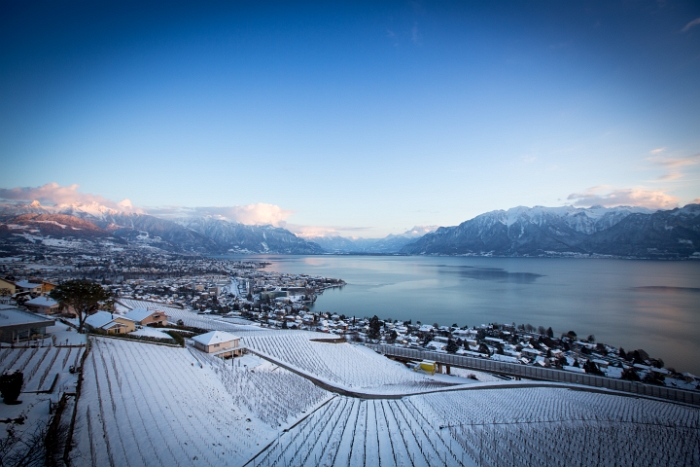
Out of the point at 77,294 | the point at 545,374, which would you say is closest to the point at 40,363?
the point at 77,294

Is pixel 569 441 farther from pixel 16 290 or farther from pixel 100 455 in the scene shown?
pixel 16 290

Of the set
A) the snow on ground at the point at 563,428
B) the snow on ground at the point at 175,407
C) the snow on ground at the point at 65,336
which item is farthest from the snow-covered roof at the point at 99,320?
the snow on ground at the point at 563,428

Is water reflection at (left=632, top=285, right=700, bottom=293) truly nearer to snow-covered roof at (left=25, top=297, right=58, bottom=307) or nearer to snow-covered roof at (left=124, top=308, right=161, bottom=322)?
snow-covered roof at (left=124, top=308, right=161, bottom=322)

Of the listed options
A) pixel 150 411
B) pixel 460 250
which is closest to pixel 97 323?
pixel 150 411

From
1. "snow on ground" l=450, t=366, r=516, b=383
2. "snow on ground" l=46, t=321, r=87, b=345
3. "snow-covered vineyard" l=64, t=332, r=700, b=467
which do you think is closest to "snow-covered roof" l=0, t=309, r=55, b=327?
"snow on ground" l=46, t=321, r=87, b=345

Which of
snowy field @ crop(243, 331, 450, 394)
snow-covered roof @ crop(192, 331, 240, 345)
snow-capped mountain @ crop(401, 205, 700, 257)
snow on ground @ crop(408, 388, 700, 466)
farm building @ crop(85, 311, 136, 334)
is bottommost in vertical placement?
snowy field @ crop(243, 331, 450, 394)

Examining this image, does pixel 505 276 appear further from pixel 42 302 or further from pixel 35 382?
pixel 35 382

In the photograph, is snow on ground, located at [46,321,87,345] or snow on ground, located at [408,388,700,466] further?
snow on ground, located at [46,321,87,345]
